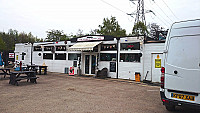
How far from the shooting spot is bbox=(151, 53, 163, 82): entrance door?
10.0m

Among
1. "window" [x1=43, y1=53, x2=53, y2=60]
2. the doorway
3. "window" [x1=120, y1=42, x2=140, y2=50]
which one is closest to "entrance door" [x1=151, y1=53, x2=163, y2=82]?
"window" [x1=120, y1=42, x2=140, y2=50]

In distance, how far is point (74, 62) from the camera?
48.4 feet

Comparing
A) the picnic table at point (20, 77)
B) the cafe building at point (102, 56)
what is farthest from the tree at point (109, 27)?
the picnic table at point (20, 77)

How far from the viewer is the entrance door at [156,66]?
395 inches

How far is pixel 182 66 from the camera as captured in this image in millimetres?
3881

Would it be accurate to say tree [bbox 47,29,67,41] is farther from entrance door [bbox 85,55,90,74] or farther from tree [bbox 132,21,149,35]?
entrance door [bbox 85,55,90,74]

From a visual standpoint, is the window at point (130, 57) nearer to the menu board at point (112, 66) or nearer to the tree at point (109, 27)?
the menu board at point (112, 66)

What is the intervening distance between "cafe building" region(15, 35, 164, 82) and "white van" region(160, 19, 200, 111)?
6186 mm

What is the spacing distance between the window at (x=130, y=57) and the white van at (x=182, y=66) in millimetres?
6838

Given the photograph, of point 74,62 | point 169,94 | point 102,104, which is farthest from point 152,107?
point 74,62

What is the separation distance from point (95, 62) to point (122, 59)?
2.74m

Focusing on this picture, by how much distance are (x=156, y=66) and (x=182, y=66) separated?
21.4ft

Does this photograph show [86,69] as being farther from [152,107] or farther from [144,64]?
[152,107]

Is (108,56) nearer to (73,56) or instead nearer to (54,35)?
(73,56)
